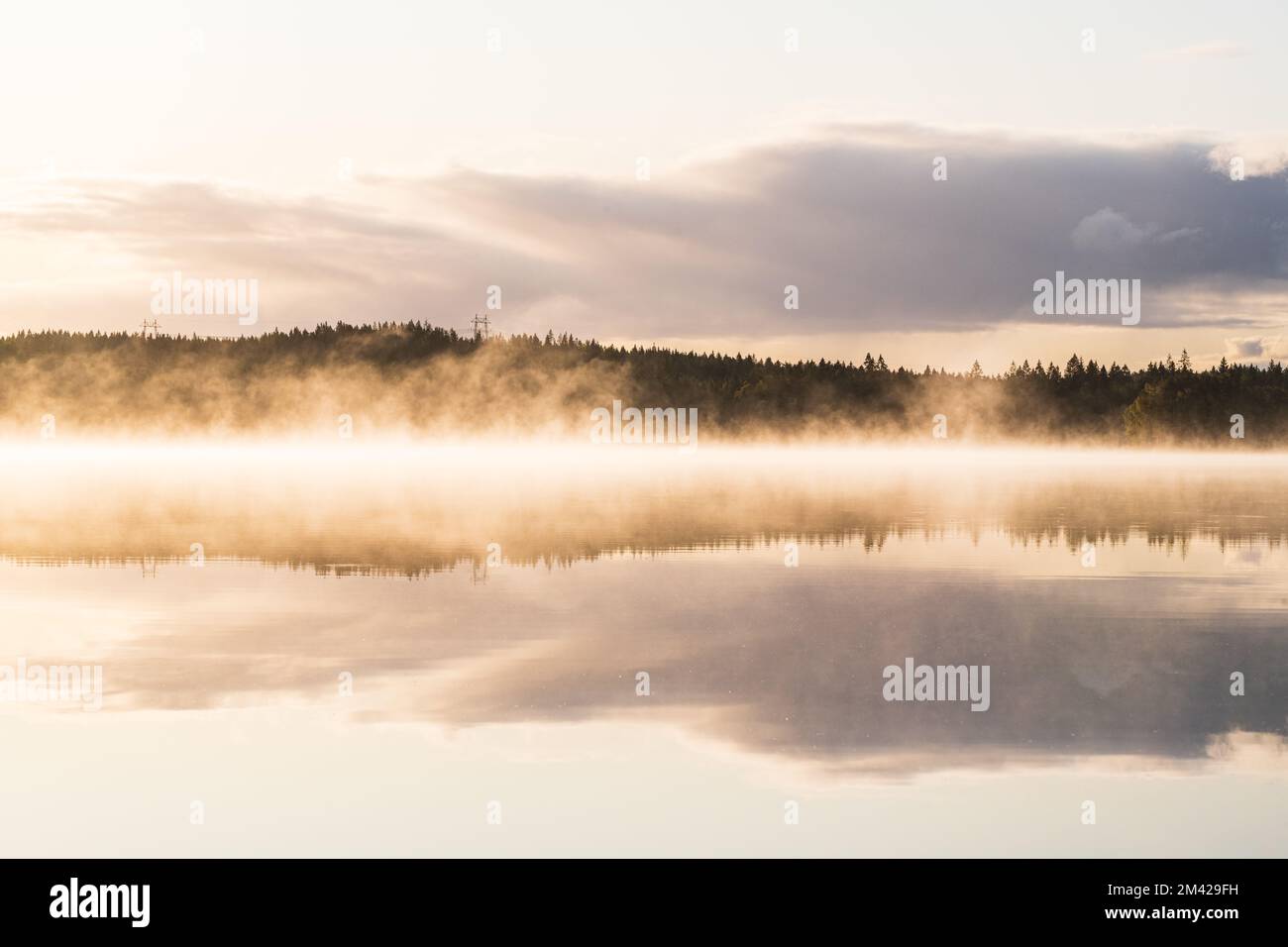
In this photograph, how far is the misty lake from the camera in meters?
13.7

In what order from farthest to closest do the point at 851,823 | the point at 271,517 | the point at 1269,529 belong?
the point at 271,517 → the point at 1269,529 → the point at 851,823

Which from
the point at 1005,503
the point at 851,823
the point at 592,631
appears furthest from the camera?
the point at 1005,503

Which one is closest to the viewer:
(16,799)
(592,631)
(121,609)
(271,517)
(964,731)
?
(16,799)

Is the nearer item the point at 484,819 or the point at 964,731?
the point at 484,819

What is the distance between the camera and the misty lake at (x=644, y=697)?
13.7 metres

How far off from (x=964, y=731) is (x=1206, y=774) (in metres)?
2.65

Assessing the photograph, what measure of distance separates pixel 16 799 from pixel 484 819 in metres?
4.62

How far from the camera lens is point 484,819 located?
13.8m

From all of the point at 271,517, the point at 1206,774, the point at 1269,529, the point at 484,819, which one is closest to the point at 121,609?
the point at 484,819

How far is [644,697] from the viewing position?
18.2 m
